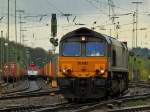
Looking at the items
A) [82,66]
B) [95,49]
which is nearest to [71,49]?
[82,66]

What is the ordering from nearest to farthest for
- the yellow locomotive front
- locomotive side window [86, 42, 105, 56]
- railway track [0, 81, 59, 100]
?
the yellow locomotive front < locomotive side window [86, 42, 105, 56] < railway track [0, 81, 59, 100]

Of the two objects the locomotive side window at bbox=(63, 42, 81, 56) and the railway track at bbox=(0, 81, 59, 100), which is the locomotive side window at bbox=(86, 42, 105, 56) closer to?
the locomotive side window at bbox=(63, 42, 81, 56)

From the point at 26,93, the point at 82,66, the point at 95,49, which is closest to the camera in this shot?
the point at 82,66

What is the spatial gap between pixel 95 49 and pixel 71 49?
1.20 m

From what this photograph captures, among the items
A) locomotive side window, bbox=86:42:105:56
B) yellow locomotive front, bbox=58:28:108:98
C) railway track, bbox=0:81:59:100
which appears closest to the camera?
yellow locomotive front, bbox=58:28:108:98

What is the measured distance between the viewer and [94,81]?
89.9ft

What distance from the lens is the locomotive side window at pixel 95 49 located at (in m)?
28.1

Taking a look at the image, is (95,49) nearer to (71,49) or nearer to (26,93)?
(71,49)

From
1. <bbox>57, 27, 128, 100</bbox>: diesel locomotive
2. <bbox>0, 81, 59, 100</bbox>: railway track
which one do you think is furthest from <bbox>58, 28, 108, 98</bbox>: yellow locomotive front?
<bbox>0, 81, 59, 100</bbox>: railway track

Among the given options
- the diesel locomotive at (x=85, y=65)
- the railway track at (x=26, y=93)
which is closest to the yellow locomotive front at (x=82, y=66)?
the diesel locomotive at (x=85, y=65)

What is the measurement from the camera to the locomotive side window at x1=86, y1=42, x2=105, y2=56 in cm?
2811

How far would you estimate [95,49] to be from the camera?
2831 cm

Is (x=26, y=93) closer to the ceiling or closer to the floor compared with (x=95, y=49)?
closer to the floor

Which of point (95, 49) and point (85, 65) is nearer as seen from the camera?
point (85, 65)
